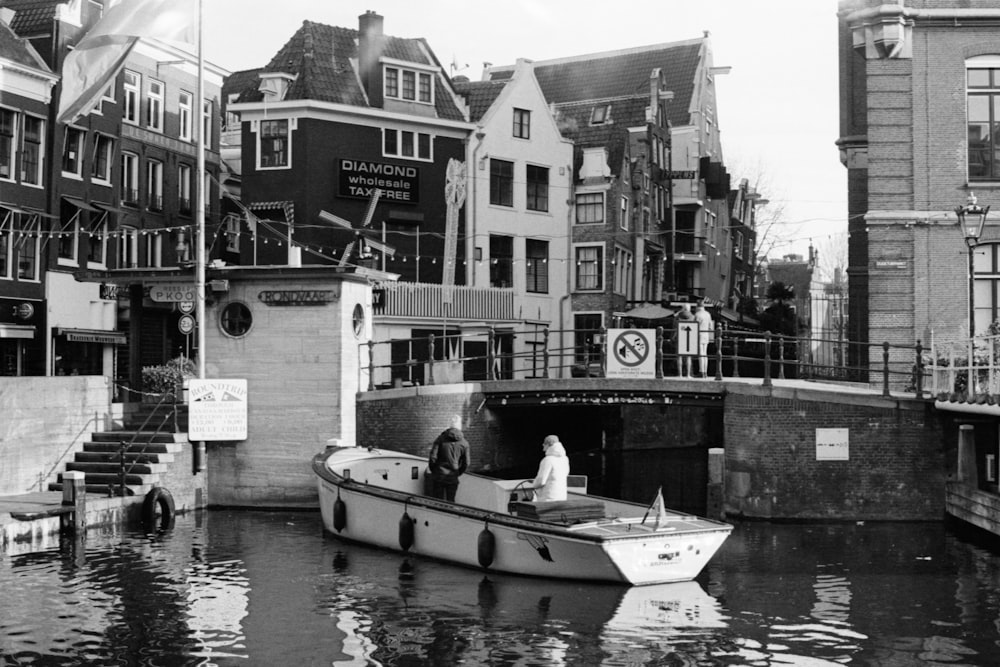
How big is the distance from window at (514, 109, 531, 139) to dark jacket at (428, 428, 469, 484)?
25.0 metres

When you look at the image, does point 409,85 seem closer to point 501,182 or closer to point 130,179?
point 501,182

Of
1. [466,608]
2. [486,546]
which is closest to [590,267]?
[486,546]

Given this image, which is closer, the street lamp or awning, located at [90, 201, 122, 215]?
the street lamp

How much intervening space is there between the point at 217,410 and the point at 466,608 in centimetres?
1101

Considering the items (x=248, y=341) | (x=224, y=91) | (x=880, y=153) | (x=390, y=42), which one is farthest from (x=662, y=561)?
(x=224, y=91)

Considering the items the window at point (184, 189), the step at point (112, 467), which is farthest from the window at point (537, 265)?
the step at point (112, 467)

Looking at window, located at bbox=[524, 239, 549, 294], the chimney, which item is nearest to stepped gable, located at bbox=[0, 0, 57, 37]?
the chimney

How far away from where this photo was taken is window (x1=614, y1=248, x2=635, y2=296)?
46969mm

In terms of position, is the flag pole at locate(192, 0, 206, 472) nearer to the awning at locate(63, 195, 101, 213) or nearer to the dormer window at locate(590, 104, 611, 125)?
the awning at locate(63, 195, 101, 213)

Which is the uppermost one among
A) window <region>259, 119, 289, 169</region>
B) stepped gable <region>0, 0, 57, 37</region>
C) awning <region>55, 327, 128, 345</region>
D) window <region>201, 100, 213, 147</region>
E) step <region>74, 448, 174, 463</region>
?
stepped gable <region>0, 0, 57, 37</region>

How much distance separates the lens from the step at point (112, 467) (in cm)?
2399

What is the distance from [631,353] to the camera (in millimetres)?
26844

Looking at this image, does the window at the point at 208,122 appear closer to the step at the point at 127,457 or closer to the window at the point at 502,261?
the window at the point at 502,261

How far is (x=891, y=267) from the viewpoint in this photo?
89.6 ft
